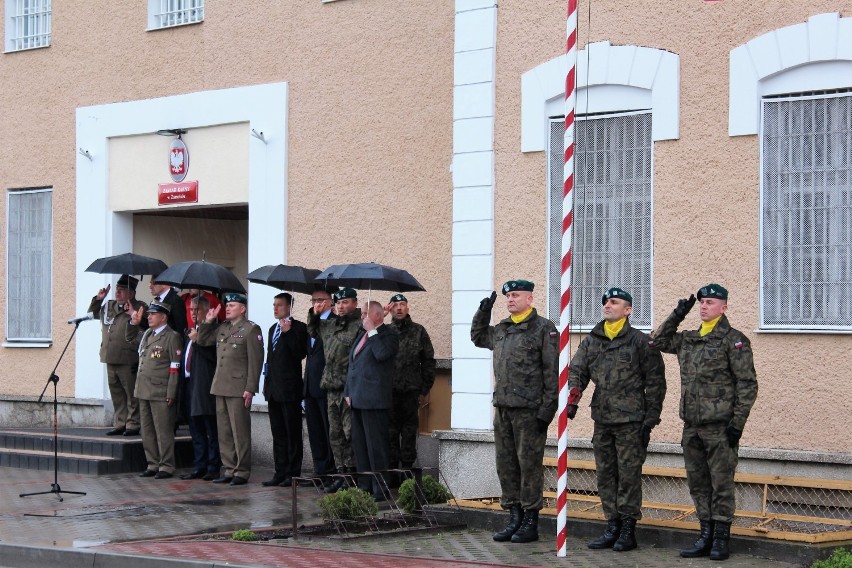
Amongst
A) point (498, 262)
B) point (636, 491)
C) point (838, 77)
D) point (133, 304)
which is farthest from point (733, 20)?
point (133, 304)

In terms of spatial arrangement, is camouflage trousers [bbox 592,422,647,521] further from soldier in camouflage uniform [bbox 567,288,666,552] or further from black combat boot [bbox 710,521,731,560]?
black combat boot [bbox 710,521,731,560]

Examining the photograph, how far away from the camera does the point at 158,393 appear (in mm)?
16219

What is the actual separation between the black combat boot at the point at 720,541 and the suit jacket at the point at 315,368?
223 inches

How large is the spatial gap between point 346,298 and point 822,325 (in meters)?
4.87

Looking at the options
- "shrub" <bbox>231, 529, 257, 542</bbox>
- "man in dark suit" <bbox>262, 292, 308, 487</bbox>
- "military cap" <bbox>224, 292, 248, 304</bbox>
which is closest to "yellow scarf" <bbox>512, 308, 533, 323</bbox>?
"shrub" <bbox>231, 529, 257, 542</bbox>

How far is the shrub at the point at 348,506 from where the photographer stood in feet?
39.3

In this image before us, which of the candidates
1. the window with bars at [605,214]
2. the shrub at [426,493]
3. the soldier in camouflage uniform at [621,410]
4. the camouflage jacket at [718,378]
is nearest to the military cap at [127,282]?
the shrub at [426,493]

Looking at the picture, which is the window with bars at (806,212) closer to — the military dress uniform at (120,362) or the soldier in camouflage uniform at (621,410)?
the soldier in camouflage uniform at (621,410)

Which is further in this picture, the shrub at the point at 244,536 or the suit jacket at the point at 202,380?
the suit jacket at the point at 202,380

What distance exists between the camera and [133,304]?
17.9 metres

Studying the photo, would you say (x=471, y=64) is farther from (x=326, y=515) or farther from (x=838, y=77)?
(x=326, y=515)

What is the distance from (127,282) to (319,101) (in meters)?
3.34

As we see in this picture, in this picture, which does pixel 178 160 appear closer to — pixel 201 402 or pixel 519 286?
pixel 201 402

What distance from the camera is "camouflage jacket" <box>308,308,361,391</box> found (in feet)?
47.2
